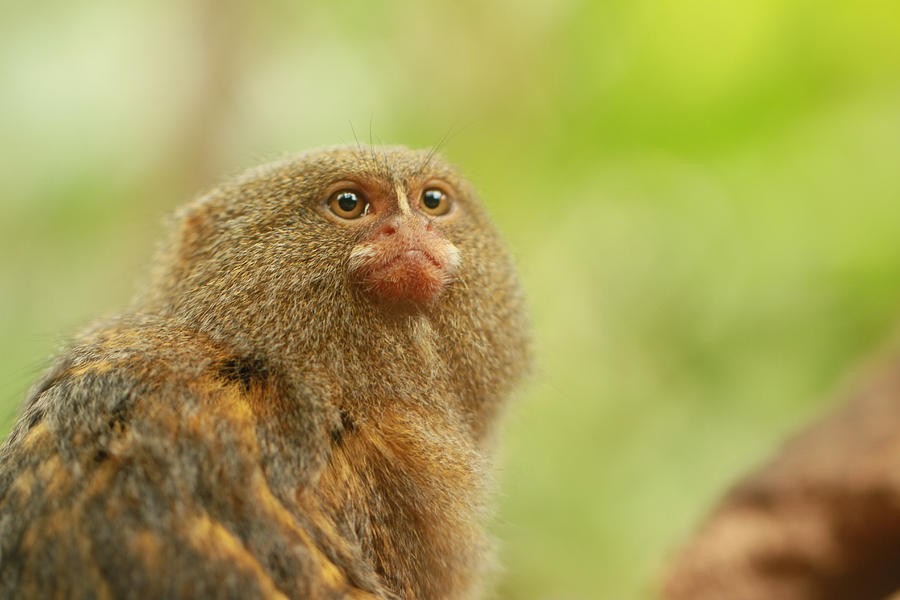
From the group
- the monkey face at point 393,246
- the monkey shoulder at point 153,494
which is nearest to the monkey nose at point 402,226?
the monkey face at point 393,246

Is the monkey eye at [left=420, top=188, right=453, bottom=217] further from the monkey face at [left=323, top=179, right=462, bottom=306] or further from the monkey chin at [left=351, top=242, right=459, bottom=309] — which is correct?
the monkey chin at [left=351, top=242, right=459, bottom=309]

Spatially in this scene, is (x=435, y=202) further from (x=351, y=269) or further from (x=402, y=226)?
(x=351, y=269)

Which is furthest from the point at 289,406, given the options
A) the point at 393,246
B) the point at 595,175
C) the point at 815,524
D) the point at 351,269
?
the point at 595,175

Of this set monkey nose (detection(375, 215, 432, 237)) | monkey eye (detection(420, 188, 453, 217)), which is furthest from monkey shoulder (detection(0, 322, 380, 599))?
monkey eye (detection(420, 188, 453, 217))

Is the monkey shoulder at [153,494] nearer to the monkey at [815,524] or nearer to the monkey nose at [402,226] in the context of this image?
the monkey nose at [402,226]

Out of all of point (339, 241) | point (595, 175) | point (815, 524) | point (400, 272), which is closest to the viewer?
point (400, 272)
